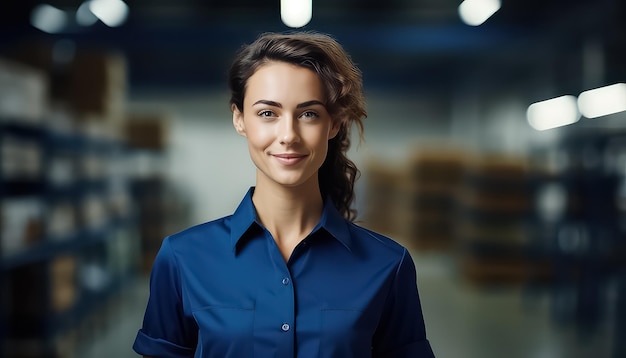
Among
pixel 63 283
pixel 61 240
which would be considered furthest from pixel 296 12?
pixel 63 283

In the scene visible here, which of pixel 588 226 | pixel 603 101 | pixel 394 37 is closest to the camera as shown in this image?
pixel 394 37

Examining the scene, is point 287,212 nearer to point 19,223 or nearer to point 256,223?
point 256,223

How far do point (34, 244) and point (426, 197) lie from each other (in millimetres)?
2490

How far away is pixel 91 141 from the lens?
4.25m

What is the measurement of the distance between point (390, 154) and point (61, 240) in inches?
84.6

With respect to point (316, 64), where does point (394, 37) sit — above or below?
above

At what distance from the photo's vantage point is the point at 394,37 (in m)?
4.37

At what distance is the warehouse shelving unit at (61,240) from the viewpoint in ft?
12.2

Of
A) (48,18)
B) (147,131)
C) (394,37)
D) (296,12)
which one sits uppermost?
(48,18)

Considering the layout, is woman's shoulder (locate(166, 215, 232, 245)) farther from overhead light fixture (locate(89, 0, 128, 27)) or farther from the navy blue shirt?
overhead light fixture (locate(89, 0, 128, 27))

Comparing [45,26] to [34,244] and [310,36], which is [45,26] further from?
[310,36]

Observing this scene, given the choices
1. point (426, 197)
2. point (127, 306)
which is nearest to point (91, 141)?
point (127, 306)

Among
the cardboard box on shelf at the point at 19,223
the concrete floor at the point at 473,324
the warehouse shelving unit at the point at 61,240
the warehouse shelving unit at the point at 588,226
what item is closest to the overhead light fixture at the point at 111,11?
the warehouse shelving unit at the point at 61,240

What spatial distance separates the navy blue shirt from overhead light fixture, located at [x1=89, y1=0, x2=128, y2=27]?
11.4 ft
